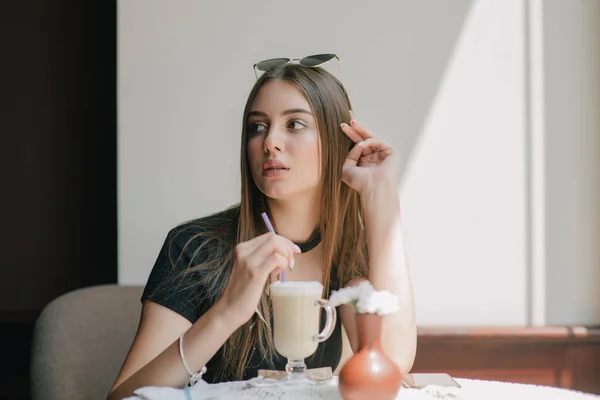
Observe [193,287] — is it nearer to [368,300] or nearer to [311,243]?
[311,243]

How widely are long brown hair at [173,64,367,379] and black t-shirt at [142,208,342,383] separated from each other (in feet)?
0.06

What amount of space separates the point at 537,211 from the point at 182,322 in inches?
65.3

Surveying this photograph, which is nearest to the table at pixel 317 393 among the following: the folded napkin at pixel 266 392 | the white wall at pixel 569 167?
the folded napkin at pixel 266 392

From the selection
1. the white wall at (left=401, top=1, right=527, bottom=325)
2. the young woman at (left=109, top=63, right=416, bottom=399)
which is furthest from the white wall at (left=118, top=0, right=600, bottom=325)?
the young woman at (left=109, top=63, right=416, bottom=399)

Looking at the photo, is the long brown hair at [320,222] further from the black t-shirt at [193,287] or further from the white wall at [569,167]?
the white wall at [569,167]

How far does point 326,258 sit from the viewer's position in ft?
6.77

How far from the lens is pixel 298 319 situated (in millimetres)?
1428

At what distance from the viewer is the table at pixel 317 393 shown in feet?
4.36

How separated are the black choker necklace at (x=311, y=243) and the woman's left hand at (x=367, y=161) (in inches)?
7.7

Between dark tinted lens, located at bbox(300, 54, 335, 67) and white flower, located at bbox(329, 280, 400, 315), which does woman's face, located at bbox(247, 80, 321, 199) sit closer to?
dark tinted lens, located at bbox(300, 54, 335, 67)

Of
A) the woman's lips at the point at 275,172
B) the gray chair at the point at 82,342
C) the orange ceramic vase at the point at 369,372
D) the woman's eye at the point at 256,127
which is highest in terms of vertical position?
the woman's eye at the point at 256,127

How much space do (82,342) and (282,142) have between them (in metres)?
0.96

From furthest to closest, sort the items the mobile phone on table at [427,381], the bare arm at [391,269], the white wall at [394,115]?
1. the white wall at [394,115]
2. the bare arm at [391,269]
3. the mobile phone on table at [427,381]

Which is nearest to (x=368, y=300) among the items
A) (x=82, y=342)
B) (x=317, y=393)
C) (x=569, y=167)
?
(x=317, y=393)
